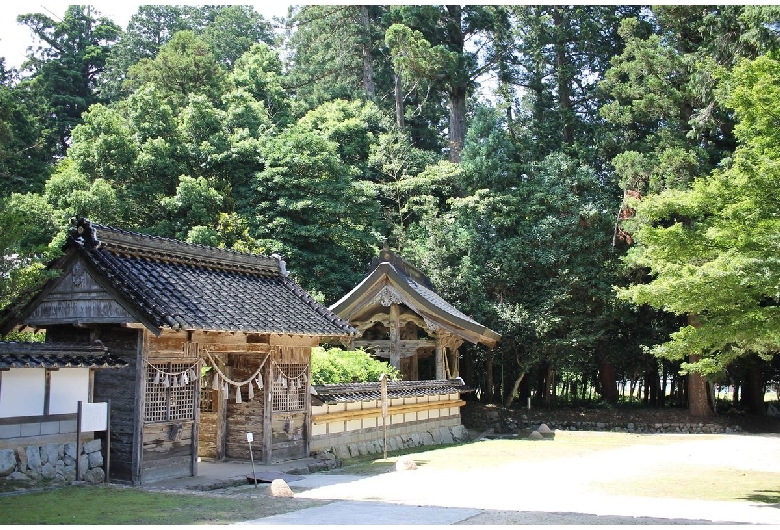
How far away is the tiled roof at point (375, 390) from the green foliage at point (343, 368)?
66cm

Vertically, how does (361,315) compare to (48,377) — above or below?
above

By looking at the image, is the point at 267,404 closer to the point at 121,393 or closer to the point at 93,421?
the point at 121,393

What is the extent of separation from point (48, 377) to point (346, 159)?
27344mm

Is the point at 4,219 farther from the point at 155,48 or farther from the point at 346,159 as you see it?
the point at 155,48

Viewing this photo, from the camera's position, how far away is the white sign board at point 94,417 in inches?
476

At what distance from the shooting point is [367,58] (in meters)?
44.6

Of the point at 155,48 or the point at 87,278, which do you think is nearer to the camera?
the point at 87,278

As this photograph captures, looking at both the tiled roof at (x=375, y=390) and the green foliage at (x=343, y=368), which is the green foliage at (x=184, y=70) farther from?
the tiled roof at (x=375, y=390)

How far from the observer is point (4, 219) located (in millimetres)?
13289

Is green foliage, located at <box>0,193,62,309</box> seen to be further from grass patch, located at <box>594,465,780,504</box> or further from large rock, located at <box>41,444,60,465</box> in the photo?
grass patch, located at <box>594,465,780,504</box>

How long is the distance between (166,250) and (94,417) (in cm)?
399

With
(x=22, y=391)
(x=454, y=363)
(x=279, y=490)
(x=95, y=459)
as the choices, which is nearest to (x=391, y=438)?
(x=454, y=363)

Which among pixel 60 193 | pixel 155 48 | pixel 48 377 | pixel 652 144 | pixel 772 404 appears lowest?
pixel 772 404

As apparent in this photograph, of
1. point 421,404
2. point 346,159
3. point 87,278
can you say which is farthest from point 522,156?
point 87,278
